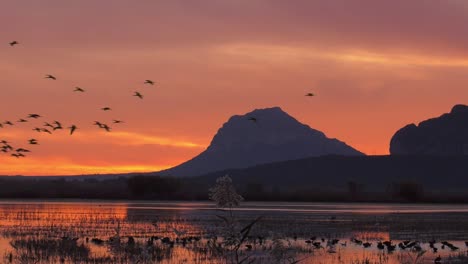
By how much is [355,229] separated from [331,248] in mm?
15474

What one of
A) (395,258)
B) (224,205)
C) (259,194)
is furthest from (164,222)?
(259,194)

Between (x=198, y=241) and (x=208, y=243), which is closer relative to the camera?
(x=208, y=243)

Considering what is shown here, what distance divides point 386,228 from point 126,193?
278 feet

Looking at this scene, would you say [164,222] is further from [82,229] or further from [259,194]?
[259,194]

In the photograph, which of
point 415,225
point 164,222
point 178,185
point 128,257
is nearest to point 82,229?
point 164,222

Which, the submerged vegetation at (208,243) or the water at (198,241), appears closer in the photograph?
the submerged vegetation at (208,243)

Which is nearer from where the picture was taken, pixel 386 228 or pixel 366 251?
pixel 366 251

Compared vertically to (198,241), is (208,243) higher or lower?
lower

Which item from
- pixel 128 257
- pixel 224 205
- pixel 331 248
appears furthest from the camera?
pixel 331 248

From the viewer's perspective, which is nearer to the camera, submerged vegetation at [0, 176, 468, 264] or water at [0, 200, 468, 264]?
submerged vegetation at [0, 176, 468, 264]

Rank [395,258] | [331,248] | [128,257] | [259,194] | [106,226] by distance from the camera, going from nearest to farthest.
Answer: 1. [128,257]
2. [395,258]
3. [331,248]
4. [106,226]
5. [259,194]

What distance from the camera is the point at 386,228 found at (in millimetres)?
50750

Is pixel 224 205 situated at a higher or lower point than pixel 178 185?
lower

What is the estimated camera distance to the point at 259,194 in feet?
420
